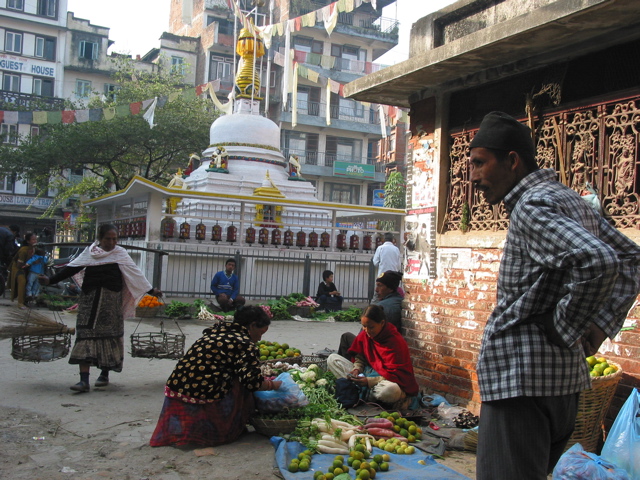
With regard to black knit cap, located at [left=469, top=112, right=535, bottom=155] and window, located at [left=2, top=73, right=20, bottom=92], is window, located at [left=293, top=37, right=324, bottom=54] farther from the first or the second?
black knit cap, located at [left=469, top=112, right=535, bottom=155]

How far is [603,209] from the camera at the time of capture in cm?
502

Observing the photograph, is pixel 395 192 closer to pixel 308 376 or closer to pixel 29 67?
pixel 29 67

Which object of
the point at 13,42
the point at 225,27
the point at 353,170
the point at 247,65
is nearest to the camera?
the point at 247,65

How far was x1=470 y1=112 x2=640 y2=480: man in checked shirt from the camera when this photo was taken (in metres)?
2.09

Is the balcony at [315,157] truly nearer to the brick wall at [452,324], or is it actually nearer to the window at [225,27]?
the window at [225,27]

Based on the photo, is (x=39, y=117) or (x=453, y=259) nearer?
(x=453, y=259)

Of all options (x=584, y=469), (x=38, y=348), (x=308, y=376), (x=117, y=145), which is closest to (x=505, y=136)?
(x=584, y=469)

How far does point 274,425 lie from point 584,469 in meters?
2.52

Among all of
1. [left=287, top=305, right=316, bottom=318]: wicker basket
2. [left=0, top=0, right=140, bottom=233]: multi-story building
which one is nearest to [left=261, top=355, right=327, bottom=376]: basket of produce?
[left=287, top=305, right=316, bottom=318]: wicker basket

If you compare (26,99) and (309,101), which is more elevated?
(309,101)

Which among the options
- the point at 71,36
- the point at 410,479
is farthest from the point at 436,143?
the point at 71,36

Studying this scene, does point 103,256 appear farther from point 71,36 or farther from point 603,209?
point 71,36

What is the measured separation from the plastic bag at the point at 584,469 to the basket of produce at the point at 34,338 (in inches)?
204

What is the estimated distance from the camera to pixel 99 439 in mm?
5082
